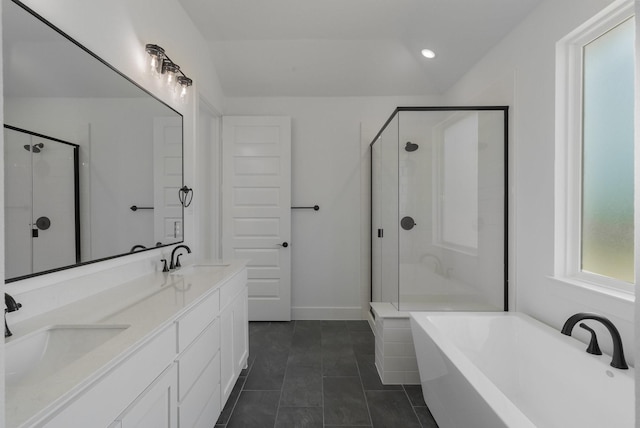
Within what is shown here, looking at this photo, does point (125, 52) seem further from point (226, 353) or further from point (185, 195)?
point (226, 353)

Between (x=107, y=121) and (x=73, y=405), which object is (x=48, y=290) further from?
(x=107, y=121)

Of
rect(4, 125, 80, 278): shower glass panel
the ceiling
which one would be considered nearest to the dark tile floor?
rect(4, 125, 80, 278): shower glass panel

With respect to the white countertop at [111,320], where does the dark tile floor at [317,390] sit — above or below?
below

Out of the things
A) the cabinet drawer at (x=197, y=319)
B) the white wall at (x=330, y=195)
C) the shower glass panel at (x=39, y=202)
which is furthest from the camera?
the white wall at (x=330, y=195)

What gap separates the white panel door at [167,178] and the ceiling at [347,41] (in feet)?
3.66

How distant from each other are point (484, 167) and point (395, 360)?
152 cm

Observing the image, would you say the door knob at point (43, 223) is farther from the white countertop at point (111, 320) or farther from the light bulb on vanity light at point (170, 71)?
the light bulb on vanity light at point (170, 71)

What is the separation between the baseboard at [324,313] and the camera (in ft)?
12.7

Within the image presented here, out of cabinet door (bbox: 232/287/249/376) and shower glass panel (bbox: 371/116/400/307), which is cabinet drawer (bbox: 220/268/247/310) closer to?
cabinet door (bbox: 232/287/249/376)

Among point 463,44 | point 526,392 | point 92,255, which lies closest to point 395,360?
point 526,392

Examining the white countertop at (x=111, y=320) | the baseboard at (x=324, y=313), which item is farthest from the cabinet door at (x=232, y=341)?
the baseboard at (x=324, y=313)

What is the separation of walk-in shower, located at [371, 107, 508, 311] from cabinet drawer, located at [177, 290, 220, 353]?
135 centimetres

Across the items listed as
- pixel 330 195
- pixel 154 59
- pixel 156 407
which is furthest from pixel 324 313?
pixel 154 59

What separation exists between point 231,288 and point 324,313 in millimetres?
1855
